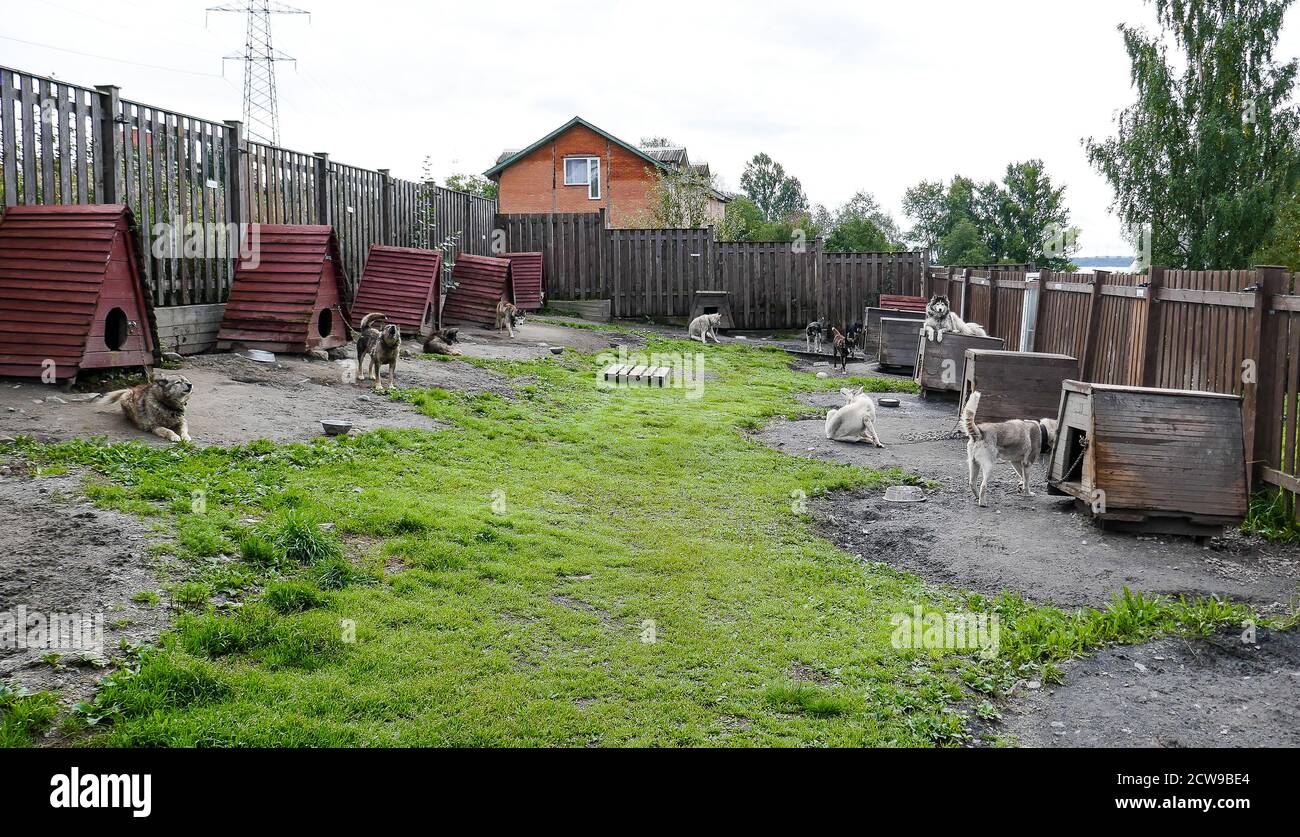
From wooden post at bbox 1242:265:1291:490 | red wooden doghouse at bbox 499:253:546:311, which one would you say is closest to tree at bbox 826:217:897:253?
red wooden doghouse at bbox 499:253:546:311

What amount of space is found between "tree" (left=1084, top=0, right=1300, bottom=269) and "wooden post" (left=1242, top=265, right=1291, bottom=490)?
28674 millimetres

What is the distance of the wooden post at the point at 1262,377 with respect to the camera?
286 inches

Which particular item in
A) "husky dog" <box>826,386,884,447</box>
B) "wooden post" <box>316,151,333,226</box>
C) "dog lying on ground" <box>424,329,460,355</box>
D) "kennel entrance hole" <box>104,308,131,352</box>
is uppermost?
"wooden post" <box>316,151,333,226</box>

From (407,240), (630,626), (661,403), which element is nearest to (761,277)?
(407,240)

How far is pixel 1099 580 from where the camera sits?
5.93 m

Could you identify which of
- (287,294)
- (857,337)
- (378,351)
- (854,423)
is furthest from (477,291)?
(854,423)

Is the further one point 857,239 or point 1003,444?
point 857,239

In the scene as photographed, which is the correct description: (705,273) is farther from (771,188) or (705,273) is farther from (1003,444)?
(771,188)

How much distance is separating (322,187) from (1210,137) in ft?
99.2

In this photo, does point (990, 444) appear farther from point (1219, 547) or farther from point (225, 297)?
point (225, 297)

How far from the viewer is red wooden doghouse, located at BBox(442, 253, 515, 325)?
18.5m

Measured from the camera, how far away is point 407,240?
64.2 ft

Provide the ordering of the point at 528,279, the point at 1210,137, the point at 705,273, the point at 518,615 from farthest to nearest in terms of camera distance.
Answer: the point at 1210,137
the point at 705,273
the point at 528,279
the point at 518,615

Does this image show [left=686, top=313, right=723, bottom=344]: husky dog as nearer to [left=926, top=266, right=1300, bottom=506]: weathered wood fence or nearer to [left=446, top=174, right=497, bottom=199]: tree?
[left=926, top=266, right=1300, bottom=506]: weathered wood fence
